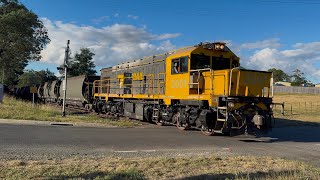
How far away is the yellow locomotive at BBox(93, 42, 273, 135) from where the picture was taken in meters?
14.5

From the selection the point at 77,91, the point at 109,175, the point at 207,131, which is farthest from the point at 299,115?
the point at 109,175

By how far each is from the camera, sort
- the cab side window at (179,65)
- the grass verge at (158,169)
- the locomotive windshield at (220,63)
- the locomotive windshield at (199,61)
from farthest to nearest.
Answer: the locomotive windshield at (220,63), the cab side window at (179,65), the locomotive windshield at (199,61), the grass verge at (158,169)

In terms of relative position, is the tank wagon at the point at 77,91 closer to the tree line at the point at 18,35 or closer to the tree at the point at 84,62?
the tree line at the point at 18,35

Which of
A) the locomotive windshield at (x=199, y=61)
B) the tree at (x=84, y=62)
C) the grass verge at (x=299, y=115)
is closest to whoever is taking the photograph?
the locomotive windshield at (x=199, y=61)

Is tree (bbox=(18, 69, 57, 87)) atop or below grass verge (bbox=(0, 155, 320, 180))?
atop

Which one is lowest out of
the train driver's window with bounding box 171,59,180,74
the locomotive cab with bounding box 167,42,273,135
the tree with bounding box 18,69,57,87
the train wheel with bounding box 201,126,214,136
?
the train wheel with bounding box 201,126,214,136

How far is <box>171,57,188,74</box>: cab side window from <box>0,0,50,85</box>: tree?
2514 centimetres

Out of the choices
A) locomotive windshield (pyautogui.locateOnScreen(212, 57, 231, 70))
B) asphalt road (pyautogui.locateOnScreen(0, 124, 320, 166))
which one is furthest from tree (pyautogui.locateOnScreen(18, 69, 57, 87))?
asphalt road (pyautogui.locateOnScreen(0, 124, 320, 166))

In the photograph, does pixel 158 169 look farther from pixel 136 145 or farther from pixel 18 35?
pixel 18 35

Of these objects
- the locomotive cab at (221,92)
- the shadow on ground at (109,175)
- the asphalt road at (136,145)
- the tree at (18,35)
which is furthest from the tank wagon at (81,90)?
the shadow on ground at (109,175)

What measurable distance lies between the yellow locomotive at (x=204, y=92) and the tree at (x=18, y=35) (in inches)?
827

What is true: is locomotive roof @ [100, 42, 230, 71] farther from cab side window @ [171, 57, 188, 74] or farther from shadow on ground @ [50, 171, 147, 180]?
shadow on ground @ [50, 171, 147, 180]

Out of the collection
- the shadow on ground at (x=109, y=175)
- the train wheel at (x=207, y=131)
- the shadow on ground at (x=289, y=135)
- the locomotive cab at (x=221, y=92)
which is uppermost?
the locomotive cab at (x=221, y=92)

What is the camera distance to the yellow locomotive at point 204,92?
47.5ft
